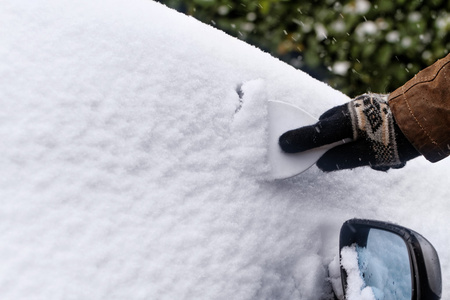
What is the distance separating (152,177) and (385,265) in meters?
0.69

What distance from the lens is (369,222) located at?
4.33ft

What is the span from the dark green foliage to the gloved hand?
1.67 meters

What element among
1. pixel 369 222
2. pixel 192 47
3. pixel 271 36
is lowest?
pixel 271 36

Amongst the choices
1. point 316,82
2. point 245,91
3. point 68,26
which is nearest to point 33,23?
point 68,26

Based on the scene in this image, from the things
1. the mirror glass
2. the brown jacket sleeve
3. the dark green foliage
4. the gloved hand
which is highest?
Result: the brown jacket sleeve

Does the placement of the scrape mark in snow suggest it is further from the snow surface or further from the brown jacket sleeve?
the brown jacket sleeve

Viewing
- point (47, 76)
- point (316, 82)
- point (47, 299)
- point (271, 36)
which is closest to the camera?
point (47, 299)

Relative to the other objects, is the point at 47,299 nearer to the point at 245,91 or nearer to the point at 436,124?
the point at 245,91

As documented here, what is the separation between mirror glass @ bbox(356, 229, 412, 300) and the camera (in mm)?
1197

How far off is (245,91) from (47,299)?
2.79ft

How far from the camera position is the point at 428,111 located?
1461 mm

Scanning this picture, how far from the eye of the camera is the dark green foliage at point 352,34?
311 cm

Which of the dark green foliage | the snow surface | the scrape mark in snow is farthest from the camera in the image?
the dark green foliage

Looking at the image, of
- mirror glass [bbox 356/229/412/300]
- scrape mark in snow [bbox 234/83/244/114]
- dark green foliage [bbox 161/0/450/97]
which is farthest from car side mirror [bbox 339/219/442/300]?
dark green foliage [bbox 161/0/450/97]
